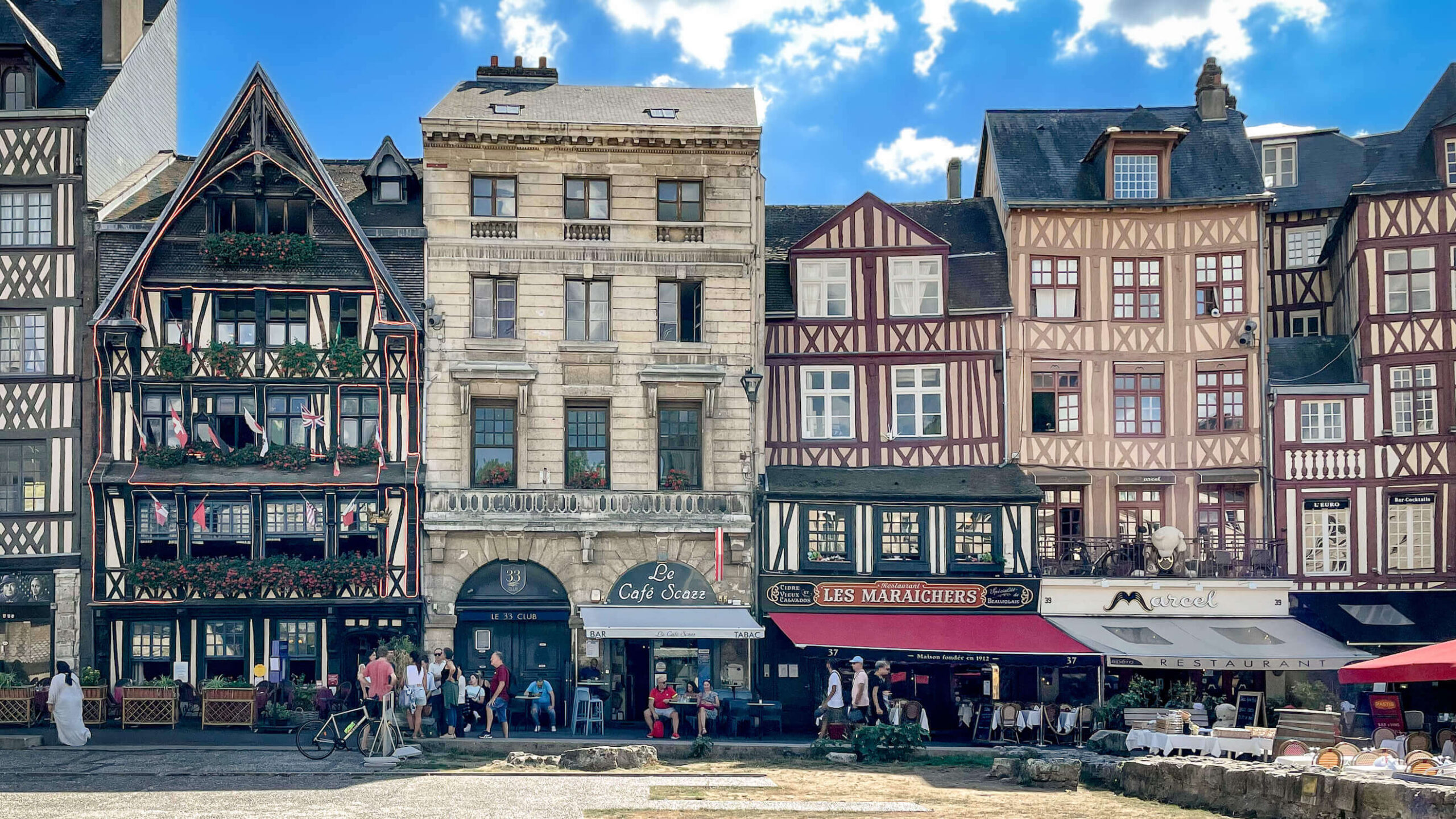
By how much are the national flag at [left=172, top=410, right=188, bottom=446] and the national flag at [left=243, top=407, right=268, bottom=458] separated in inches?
42.4

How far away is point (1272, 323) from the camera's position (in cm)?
3300

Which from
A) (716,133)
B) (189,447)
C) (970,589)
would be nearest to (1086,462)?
(970,589)

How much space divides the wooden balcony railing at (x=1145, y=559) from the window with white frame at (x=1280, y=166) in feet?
27.7

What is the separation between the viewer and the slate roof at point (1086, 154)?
102 feet

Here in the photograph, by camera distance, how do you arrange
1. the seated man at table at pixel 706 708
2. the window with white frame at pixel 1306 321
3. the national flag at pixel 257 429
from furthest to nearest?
the window with white frame at pixel 1306 321
the national flag at pixel 257 429
the seated man at table at pixel 706 708

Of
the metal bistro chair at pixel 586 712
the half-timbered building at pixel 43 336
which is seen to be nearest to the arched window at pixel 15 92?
the half-timbered building at pixel 43 336

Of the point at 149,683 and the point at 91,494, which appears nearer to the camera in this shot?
the point at 149,683

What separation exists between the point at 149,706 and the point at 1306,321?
2360 centimetres

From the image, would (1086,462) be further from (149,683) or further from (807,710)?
(149,683)

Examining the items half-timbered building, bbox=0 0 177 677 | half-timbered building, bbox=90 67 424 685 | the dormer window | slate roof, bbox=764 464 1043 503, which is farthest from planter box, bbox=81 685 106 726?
the dormer window

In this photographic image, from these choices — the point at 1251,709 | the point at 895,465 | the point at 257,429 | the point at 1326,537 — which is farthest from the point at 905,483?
the point at 257,429

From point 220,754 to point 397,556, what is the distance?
254 inches

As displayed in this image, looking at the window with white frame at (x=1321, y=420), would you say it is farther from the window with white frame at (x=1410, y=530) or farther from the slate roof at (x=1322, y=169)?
the slate roof at (x=1322, y=169)

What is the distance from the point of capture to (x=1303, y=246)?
33.3m
